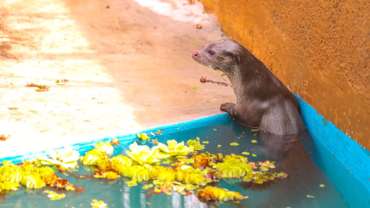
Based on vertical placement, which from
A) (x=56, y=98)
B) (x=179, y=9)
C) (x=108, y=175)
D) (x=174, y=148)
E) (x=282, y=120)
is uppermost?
(x=179, y=9)

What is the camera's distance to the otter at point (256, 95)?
473cm

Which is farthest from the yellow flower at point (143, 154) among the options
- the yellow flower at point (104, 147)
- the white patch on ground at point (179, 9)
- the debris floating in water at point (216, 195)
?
the white patch on ground at point (179, 9)

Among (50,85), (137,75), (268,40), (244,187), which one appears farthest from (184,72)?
(244,187)

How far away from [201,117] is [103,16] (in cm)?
284

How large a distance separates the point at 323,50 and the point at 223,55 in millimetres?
726

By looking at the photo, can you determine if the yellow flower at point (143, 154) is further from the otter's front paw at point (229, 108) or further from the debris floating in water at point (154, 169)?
the otter's front paw at point (229, 108)

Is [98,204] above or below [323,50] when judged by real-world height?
below

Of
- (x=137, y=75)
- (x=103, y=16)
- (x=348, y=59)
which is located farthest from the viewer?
(x=103, y=16)

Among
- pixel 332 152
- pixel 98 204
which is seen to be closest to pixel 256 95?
pixel 332 152

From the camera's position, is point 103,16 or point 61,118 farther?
point 103,16

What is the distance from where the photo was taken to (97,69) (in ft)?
19.3

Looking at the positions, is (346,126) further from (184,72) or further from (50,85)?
(50,85)

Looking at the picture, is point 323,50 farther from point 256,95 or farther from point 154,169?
point 154,169

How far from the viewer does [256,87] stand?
4793 mm
